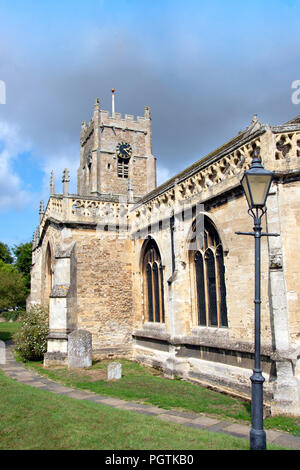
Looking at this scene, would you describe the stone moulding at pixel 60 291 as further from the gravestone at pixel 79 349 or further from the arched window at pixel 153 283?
the arched window at pixel 153 283

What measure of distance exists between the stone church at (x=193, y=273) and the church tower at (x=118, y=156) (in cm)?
1676

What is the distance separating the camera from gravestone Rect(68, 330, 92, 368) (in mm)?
13930

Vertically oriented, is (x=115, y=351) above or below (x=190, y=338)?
below

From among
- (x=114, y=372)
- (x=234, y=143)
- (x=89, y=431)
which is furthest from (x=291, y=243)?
(x=114, y=372)

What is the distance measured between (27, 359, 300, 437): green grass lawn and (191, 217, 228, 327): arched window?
6.96 ft

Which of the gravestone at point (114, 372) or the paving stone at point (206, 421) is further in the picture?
the gravestone at point (114, 372)

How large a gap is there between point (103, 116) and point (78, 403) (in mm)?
35816

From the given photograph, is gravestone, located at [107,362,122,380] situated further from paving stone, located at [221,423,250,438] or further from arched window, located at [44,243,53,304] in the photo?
arched window, located at [44,243,53,304]

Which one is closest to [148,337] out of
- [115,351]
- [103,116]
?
[115,351]

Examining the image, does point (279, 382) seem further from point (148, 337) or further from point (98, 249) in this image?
point (98, 249)

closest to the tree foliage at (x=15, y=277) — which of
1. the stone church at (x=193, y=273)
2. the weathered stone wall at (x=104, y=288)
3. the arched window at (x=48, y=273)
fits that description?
the arched window at (x=48, y=273)

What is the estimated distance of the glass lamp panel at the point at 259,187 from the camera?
5570 mm

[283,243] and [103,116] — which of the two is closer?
[283,243]
